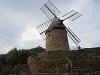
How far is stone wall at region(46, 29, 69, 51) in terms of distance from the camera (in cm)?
2514

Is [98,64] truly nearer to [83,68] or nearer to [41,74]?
[83,68]

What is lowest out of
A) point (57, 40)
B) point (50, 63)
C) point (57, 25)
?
point (50, 63)

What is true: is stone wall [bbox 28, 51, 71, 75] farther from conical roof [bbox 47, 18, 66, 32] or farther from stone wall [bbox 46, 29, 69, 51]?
conical roof [bbox 47, 18, 66, 32]

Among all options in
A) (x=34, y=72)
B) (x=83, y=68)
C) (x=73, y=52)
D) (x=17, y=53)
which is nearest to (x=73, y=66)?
(x=83, y=68)

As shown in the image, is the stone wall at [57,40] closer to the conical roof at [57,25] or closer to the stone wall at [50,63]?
the conical roof at [57,25]

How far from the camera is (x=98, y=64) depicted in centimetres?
2278

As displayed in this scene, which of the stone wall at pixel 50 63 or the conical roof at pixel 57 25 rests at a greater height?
the conical roof at pixel 57 25

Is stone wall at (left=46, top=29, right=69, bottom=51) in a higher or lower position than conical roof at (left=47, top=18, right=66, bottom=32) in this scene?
lower

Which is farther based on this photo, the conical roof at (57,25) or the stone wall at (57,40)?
the conical roof at (57,25)

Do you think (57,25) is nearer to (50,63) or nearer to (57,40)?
(57,40)

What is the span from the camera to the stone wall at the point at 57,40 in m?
25.1

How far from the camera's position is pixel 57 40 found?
82.8 ft

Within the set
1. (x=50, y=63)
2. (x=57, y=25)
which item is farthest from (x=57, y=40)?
(x=50, y=63)

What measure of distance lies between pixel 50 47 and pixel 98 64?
569cm
